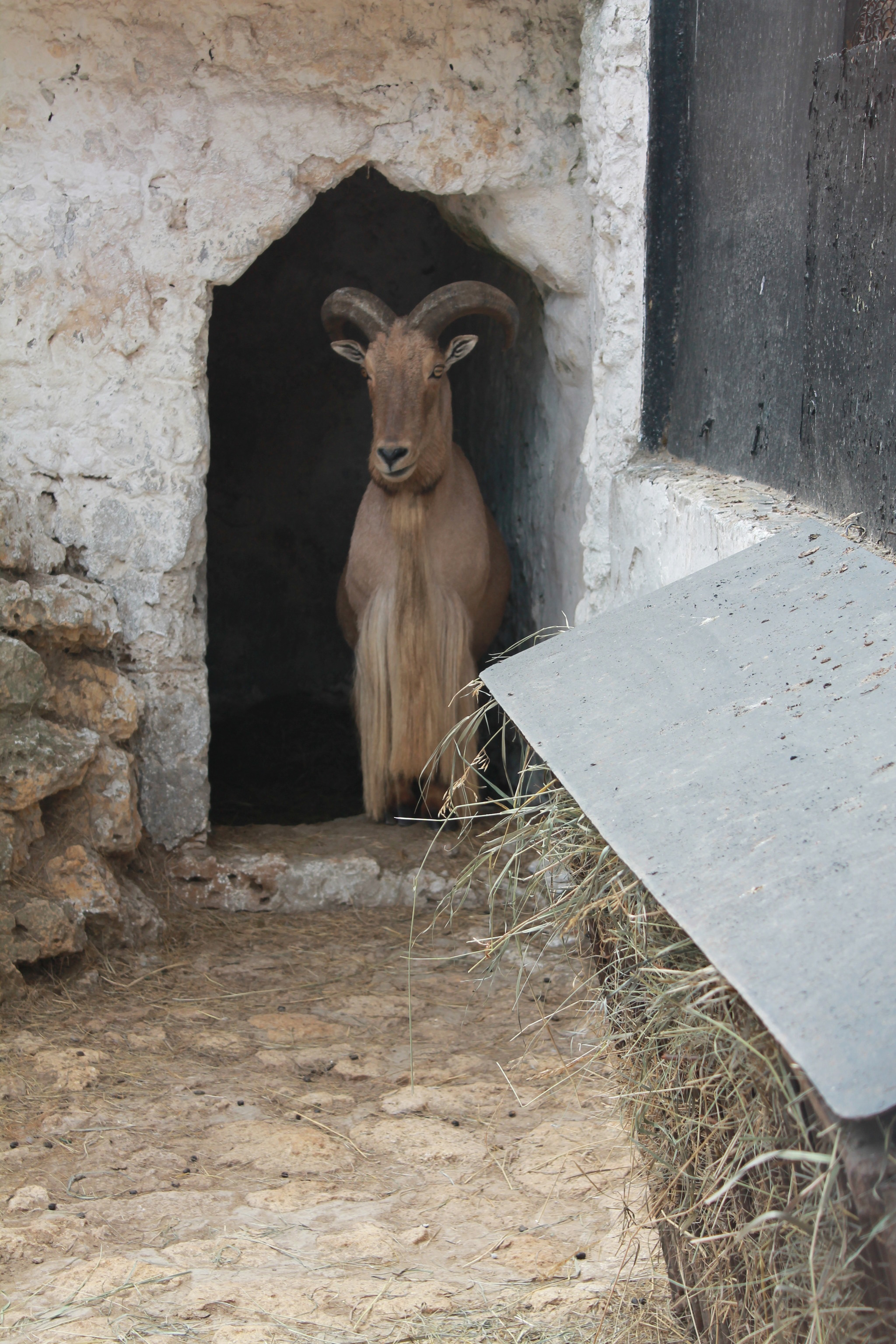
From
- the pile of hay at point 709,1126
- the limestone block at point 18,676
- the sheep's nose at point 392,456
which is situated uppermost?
the sheep's nose at point 392,456

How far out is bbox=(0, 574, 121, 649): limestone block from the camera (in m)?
3.65

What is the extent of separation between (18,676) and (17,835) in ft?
1.52

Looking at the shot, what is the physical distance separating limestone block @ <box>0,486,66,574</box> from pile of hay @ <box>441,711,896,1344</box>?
2.27 metres

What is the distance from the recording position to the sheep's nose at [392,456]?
4254 mm

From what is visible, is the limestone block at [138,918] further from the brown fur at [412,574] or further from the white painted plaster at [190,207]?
the brown fur at [412,574]

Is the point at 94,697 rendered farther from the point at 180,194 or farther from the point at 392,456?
the point at 180,194

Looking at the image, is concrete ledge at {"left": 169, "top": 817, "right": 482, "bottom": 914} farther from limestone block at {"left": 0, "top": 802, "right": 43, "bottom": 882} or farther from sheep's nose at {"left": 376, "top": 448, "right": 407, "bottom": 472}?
sheep's nose at {"left": 376, "top": 448, "right": 407, "bottom": 472}

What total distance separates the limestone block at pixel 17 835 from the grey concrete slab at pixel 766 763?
6.57 feet

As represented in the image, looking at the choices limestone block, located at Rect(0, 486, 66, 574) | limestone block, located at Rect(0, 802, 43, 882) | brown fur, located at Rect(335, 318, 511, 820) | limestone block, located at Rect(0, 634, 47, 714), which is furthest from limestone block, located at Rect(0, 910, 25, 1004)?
brown fur, located at Rect(335, 318, 511, 820)

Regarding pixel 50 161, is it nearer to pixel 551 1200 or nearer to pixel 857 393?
pixel 857 393

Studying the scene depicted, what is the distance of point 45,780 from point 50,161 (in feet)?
6.31

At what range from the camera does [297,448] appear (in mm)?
7195

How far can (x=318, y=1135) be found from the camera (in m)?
2.85

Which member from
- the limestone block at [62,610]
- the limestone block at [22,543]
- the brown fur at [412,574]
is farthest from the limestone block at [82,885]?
the brown fur at [412,574]
